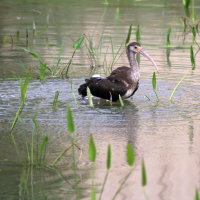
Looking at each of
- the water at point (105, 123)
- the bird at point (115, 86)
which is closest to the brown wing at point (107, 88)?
the bird at point (115, 86)

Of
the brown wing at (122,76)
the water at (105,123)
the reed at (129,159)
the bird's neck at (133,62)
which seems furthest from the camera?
the bird's neck at (133,62)

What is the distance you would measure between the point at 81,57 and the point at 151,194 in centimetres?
737

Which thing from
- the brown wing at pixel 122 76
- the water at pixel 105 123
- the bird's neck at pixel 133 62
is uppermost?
the bird's neck at pixel 133 62

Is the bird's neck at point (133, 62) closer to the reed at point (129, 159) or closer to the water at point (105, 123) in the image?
the water at point (105, 123)

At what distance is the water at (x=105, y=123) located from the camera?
588cm

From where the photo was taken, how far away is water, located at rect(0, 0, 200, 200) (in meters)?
5.88

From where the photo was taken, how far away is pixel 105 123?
799cm

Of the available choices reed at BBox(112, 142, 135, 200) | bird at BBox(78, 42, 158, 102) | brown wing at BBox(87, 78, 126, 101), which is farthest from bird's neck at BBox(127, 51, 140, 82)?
reed at BBox(112, 142, 135, 200)

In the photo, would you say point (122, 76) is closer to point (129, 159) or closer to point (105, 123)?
point (105, 123)

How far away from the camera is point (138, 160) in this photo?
21.5 feet

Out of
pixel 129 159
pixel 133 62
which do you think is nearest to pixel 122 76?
pixel 133 62

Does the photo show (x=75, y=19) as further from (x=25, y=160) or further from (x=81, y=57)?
(x=25, y=160)

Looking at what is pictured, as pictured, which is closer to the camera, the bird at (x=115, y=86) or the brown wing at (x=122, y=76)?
the bird at (x=115, y=86)

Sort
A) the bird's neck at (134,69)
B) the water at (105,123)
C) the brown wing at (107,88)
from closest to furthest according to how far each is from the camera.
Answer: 1. the water at (105,123)
2. the brown wing at (107,88)
3. the bird's neck at (134,69)
